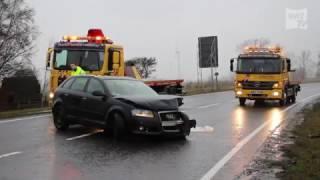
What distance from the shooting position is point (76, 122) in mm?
14500

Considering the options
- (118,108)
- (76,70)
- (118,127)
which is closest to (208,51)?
(76,70)

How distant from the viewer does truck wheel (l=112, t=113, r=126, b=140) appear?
12828 mm

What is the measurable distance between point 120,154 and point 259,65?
1723 cm

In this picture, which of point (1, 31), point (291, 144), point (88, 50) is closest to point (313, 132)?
point (291, 144)

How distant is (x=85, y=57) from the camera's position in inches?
822

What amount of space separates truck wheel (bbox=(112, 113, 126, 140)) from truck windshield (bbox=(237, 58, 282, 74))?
15171 mm

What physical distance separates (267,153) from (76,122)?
5.25m

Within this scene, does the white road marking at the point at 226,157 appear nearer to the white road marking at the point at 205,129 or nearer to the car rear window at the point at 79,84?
the white road marking at the point at 205,129

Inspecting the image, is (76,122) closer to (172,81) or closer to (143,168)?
(143,168)

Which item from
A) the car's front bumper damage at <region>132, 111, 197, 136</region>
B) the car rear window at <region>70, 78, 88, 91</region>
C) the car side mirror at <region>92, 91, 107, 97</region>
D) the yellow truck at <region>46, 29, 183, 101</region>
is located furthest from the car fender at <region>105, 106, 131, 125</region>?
the yellow truck at <region>46, 29, 183, 101</region>

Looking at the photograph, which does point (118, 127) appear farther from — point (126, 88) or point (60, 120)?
point (60, 120)

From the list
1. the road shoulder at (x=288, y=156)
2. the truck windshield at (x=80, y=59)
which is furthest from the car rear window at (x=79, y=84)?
the truck windshield at (x=80, y=59)

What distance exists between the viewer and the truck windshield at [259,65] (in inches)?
1068

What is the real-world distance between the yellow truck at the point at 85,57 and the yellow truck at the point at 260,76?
7616 mm
